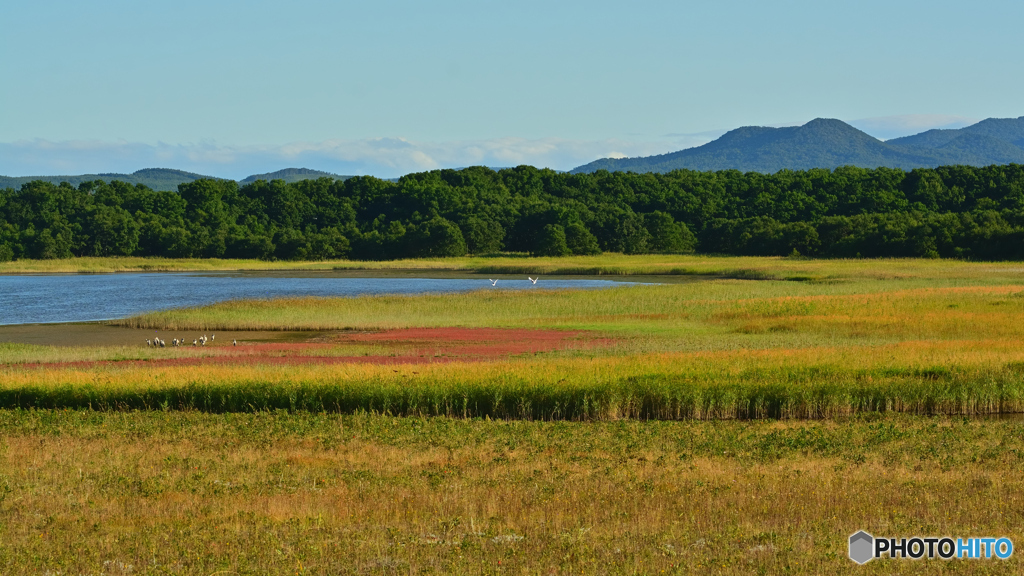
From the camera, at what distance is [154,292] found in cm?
8100

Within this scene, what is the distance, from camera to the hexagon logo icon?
10.7 meters

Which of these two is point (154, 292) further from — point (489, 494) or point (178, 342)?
point (489, 494)

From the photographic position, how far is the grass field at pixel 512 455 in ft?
36.9

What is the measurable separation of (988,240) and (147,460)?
11498 cm

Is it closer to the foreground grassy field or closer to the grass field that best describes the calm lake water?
the grass field

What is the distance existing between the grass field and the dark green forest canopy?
108 meters

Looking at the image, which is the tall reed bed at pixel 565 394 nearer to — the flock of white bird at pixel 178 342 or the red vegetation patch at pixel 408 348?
the red vegetation patch at pixel 408 348

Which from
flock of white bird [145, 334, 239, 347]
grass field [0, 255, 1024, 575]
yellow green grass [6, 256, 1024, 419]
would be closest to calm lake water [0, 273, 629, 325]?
flock of white bird [145, 334, 239, 347]

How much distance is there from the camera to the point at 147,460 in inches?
666

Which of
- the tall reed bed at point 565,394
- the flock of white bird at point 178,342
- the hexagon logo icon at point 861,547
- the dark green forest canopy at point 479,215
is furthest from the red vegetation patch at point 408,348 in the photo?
the dark green forest canopy at point 479,215

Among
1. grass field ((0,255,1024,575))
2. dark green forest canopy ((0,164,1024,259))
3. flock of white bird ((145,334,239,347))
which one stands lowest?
flock of white bird ((145,334,239,347))

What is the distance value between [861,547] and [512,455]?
7.59 m

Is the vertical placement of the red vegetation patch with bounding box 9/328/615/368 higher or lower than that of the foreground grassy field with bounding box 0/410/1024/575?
lower

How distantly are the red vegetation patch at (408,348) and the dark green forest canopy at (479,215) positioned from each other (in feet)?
314
